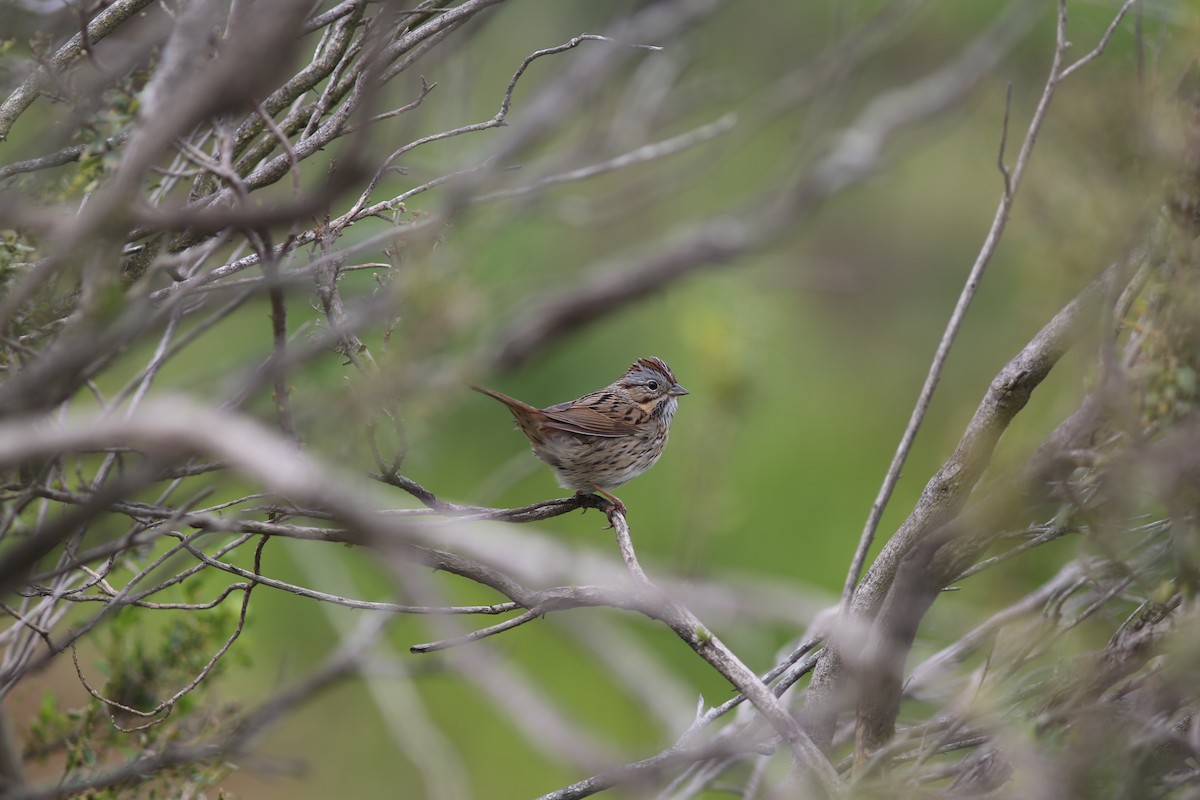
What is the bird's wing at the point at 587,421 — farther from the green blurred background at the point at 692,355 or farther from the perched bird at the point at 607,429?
the green blurred background at the point at 692,355

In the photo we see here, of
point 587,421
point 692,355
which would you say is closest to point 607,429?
point 587,421

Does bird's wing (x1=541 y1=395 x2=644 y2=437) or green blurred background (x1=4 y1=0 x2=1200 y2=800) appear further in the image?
bird's wing (x1=541 y1=395 x2=644 y2=437)

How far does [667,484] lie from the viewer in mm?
5773

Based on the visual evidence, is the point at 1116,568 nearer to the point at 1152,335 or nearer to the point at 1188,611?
the point at 1188,611

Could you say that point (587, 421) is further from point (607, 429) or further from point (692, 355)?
point (692, 355)

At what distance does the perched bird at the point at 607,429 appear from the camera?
4.03 metres

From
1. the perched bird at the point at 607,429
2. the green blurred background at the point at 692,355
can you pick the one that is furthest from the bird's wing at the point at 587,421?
the green blurred background at the point at 692,355

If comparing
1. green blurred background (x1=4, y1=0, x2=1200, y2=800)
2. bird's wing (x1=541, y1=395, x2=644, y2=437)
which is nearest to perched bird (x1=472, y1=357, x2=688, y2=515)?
bird's wing (x1=541, y1=395, x2=644, y2=437)

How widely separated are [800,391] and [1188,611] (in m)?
4.46

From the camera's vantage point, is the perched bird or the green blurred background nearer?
the green blurred background

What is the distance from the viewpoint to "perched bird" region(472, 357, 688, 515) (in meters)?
4.03

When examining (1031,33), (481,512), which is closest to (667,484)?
(1031,33)

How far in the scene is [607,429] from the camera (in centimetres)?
416

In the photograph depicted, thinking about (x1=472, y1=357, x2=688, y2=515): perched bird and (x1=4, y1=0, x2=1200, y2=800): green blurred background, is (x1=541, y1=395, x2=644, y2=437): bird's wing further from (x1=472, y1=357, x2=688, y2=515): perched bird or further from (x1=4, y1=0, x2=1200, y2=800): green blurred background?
(x1=4, y1=0, x2=1200, y2=800): green blurred background
